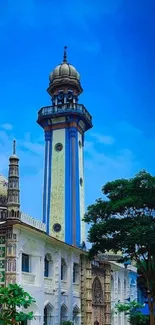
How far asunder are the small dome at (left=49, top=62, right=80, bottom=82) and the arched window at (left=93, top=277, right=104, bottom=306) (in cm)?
1780

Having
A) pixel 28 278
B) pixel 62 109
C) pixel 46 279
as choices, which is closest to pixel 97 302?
pixel 46 279

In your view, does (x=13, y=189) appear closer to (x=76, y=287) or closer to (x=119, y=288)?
(x=76, y=287)

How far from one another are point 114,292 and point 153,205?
1782cm

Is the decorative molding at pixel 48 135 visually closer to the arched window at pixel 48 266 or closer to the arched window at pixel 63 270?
the arched window at pixel 63 270

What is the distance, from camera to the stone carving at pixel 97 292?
121 ft

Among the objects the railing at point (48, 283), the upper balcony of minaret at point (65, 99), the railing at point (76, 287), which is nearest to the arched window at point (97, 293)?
the railing at point (76, 287)

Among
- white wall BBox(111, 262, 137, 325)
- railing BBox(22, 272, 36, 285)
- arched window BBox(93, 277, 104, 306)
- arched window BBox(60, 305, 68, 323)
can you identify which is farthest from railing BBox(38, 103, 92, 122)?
railing BBox(22, 272, 36, 285)

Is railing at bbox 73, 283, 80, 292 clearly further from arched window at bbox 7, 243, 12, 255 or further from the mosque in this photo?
arched window at bbox 7, 243, 12, 255

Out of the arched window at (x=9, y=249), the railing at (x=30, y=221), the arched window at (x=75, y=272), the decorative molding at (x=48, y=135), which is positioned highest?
the decorative molding at (x=48, y=135)

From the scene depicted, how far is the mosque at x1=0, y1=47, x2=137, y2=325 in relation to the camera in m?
25.3

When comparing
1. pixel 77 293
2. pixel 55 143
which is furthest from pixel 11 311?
pixel 55 143

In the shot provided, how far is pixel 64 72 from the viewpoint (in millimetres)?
44812

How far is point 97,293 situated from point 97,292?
9 centimetres

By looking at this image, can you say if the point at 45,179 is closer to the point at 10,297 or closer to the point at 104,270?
the point at 104,270
